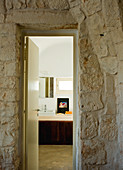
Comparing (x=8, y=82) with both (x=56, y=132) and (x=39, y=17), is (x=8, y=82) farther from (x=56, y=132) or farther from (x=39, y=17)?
(x=56, y=132)

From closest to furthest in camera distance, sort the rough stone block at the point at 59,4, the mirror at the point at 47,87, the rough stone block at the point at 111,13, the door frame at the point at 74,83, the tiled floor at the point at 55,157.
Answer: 1. the rough stone block at the point at 111,13
2. the rough stone block at the point at 59,4
3. the door frame at the point at 74,83
4. the tiled floor at the point at 55,157
5. the mirror at the point at 47,87

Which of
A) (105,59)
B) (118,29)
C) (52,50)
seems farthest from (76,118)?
(52,50)

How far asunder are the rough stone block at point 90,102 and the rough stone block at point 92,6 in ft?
2.93

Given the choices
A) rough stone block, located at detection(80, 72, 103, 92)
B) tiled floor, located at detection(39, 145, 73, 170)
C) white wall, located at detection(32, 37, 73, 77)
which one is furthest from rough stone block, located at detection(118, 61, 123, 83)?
white wall, located at detection(32, 37, 73, 77)

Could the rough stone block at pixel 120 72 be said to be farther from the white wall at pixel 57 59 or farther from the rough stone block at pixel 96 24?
the white wall at pixel 57 59

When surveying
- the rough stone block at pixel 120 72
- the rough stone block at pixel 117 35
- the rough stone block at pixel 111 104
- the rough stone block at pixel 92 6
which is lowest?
the rough stone block at pixel 111 104

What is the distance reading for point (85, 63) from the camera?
80.7 inches

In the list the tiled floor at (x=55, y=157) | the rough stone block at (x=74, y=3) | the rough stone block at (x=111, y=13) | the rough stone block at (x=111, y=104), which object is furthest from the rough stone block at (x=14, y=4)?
the tiled floor at (x=55, y=157)

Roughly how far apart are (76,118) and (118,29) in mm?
1159

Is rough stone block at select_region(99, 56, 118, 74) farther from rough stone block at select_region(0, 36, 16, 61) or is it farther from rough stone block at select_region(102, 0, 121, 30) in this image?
rough stone block at select_region(0, 36, 16, 61)

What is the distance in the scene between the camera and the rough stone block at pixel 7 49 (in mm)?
2094

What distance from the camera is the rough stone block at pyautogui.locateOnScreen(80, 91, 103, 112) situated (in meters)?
2.02

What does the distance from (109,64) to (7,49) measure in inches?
47.4

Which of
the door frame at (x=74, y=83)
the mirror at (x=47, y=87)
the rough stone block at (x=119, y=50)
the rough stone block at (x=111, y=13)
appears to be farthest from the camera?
the mirror at (x=47, y=87)
